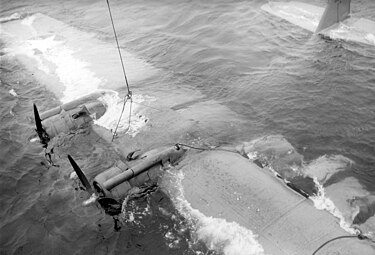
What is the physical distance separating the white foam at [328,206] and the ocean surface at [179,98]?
0.21 ft

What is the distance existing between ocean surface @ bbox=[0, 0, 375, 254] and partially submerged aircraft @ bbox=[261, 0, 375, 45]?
0.89 meters

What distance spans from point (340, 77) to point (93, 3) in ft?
105

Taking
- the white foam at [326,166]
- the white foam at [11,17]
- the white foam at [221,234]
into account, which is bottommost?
the white foam at [326,166]

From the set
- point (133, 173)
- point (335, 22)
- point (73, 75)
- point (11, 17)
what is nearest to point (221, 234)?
point (133, 173)

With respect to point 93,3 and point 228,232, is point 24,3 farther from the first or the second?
point 228,232

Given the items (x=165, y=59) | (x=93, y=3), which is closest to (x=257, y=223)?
(x=165, y=59)

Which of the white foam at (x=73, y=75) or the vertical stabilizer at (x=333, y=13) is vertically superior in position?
the vertical stabilizer at (x=333, y=13)

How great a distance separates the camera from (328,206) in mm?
9852

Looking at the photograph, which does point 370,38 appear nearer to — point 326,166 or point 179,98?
point 179,98

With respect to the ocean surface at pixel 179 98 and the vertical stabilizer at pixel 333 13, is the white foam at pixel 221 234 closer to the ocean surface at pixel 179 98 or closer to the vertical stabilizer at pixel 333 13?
the ocean surface at pixel 179 98

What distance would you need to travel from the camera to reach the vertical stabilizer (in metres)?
22.8

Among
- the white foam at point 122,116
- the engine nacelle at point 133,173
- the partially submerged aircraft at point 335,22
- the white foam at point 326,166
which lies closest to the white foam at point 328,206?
the white foam at point 326,166

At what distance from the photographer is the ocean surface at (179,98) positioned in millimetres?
10250

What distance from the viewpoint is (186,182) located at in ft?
35.7
